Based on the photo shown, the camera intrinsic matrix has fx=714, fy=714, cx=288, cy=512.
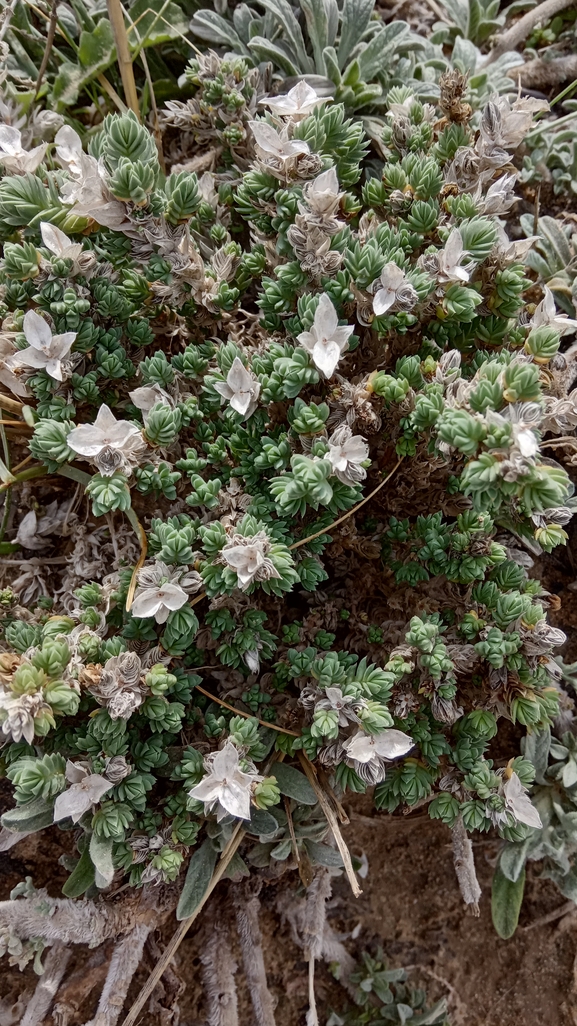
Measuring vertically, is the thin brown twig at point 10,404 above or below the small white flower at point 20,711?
above

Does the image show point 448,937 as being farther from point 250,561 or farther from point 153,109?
point 153,109

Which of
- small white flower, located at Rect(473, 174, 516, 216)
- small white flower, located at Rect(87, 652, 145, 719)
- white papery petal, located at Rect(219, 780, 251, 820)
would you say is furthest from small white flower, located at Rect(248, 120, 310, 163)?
white papery petal, located at Rect(219, 780, 251, 820)

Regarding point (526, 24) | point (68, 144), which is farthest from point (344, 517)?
point (526, 24)

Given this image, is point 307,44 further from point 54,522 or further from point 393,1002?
point 393,1002

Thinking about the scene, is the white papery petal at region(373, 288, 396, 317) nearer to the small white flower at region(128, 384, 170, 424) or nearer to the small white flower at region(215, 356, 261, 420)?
the small white flower at region(215, 356, 261, 420)

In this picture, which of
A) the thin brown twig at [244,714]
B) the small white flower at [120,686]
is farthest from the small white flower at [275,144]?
the thin brown twig at [244,714]

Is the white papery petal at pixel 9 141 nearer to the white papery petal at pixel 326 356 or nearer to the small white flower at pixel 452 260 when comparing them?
the white papery petal at pixel 326 356
